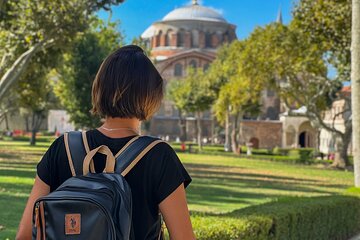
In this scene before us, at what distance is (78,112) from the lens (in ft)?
117

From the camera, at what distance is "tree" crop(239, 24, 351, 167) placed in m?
29.2

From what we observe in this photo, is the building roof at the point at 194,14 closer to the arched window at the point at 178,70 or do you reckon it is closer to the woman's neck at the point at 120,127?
the arched window at the point at 178,70

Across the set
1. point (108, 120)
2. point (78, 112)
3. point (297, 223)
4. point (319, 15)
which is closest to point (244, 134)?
point (78, 112)

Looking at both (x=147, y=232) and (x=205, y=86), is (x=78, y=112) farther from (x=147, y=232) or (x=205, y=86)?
(x=147, y=232)

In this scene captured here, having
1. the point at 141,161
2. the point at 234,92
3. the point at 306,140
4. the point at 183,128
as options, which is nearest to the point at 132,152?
the point at 141,161

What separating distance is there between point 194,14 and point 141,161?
88018 millimetres

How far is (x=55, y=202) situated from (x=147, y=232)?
0.45m

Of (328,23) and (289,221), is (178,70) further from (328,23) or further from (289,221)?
(289,221)

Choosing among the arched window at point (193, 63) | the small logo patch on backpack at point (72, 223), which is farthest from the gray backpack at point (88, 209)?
the arched window at point (193, 63)

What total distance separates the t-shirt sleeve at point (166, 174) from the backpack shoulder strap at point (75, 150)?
0.29 m

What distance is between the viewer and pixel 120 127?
2.32 metres

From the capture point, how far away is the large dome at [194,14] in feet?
288

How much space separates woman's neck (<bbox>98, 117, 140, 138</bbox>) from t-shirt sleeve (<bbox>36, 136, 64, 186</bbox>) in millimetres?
183

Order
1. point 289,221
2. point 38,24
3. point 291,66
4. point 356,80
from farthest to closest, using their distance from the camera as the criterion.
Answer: point 291,66, point 38,24, point 356,80, point 289,221
